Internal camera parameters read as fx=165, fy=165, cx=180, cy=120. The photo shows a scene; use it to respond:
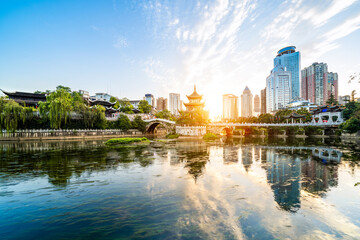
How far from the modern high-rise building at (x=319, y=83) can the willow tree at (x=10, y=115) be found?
13452cm

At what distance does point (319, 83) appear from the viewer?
343 ft

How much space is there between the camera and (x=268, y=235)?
Answer: 4.36 meters

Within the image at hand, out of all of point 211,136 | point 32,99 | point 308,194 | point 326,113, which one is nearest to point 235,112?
point 326,113

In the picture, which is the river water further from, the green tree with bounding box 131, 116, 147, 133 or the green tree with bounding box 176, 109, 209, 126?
the green tree with bounding box 131, 116, 147, 133

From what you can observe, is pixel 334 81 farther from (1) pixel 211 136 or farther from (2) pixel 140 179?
(2) pixel 140 179

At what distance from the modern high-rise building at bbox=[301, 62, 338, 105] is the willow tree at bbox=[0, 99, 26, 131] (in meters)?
135

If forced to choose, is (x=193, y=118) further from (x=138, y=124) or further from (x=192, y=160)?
(x=192, y=160)

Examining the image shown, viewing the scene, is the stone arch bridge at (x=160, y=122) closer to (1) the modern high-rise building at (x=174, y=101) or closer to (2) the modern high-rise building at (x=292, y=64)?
(2) the modern high-rise building at (x=292, y=64)

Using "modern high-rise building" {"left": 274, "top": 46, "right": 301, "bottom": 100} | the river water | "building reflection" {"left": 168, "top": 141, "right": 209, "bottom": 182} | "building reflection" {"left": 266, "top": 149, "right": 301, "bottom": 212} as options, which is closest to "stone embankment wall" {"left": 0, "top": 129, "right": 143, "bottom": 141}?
"building reflection" {"left": 168, "top": 141, "right": 209, "bottom": 182}

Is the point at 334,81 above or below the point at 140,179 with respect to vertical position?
above

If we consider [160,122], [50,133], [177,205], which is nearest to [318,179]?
[177,205]

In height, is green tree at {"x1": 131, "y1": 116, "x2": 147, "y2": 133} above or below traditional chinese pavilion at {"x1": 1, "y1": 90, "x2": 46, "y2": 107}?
below

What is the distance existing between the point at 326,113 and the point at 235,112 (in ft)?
360

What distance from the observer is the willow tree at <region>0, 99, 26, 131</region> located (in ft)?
95.6
